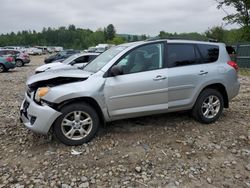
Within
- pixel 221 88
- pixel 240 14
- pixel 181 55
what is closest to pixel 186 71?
pixel 181 55

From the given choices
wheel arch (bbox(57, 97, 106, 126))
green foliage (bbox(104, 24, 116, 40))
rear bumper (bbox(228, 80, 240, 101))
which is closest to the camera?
wheel arch (bbox(57, 97, 106, 126))

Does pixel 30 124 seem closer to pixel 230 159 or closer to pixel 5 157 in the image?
pixel 5 157

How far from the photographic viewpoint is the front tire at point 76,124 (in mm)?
3889

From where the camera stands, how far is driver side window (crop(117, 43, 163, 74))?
170 inches

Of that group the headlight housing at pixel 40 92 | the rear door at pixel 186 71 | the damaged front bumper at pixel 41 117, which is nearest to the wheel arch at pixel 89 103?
the damaged front bumper at pixel 41 117

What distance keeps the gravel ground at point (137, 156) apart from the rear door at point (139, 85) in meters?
0.50

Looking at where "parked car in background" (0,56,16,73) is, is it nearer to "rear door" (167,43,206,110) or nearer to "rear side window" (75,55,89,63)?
"rear side window" (75,55,89,63)

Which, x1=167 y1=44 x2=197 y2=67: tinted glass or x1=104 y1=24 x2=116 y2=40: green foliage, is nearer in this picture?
x1=167 y1=44 x2=197 y2=67: tinted glass

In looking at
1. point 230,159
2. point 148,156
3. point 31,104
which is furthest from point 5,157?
point 230,159

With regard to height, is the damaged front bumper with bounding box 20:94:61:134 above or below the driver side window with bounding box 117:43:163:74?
below

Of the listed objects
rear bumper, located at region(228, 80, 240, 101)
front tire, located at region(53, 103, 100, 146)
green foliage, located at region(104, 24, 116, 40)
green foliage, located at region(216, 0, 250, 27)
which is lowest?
front tire, located at region(53, 103, 100, 146)

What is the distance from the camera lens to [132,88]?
419cm

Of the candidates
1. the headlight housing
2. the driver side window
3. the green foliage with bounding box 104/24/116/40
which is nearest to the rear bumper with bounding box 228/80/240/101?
the driver side window

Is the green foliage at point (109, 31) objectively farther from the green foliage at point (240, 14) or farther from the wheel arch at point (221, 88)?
the wheel arch at point (221, 88)
